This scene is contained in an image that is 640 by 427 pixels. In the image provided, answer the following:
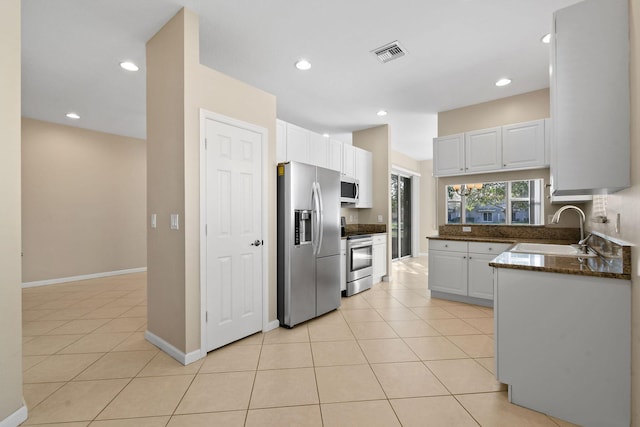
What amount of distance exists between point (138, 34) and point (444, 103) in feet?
12.6

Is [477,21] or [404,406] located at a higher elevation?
[477,21]

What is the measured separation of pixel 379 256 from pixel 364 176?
1428 millimetres

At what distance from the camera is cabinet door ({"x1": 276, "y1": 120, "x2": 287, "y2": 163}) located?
3662 millimetres

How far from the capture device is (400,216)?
7945mm

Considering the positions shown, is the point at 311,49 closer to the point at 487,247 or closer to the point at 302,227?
the point at 302,227

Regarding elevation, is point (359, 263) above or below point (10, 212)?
below

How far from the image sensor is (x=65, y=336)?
2.93 meters

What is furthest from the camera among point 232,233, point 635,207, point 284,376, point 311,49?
point 311,49

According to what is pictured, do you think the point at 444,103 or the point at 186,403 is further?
the point at 444,103

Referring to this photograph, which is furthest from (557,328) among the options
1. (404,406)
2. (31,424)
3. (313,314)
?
(31,424)

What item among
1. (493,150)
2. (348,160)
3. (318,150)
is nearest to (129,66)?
(318,150)

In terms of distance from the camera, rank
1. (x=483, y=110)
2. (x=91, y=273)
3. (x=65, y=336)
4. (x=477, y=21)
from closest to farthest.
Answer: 1. (x=477, y=21)
2. (x=65, y=336)
3. (x=483, y=110)
4. (x=91, y=273)

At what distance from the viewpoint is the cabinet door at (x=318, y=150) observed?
4.22 meters

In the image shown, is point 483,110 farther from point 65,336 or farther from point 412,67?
point 65,336
